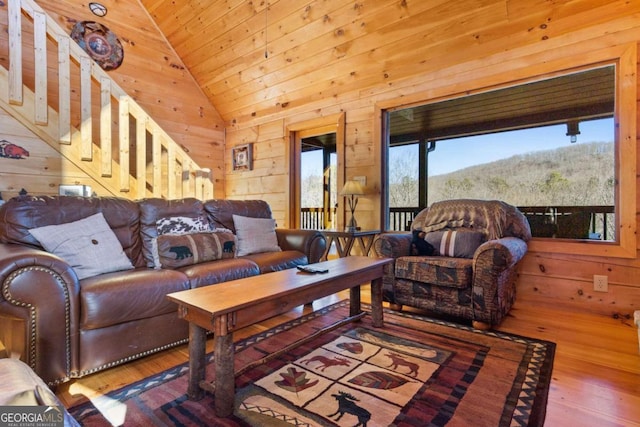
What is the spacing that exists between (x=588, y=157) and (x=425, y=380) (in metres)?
2.57

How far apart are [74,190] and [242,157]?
2.32 metres

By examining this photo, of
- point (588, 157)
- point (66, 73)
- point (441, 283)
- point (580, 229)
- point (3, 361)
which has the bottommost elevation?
point (441, 283)

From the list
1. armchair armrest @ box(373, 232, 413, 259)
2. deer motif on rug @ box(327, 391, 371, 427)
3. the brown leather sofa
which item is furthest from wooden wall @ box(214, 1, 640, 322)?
deer motif on rug @ box(327, 391, 371, 427)

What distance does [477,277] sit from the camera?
230 centimetres

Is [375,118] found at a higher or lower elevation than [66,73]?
lower

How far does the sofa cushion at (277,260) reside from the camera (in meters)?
2.56

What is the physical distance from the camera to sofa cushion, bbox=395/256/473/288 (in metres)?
2.37

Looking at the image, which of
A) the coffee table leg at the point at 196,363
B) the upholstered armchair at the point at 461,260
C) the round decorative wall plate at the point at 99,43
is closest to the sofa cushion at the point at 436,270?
the upholstered armchair at the point at 461,260

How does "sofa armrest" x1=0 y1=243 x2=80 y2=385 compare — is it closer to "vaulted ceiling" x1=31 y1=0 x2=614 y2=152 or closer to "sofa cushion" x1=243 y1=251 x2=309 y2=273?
"sofa cushion" x1=243 y1=251 x2=309 y2=273

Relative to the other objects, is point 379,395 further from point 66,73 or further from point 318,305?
point 66,73

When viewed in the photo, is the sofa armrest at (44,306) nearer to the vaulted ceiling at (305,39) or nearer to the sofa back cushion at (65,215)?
the sofa back cushion at (65,215)

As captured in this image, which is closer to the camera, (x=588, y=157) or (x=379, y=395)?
(x=379, y=395)

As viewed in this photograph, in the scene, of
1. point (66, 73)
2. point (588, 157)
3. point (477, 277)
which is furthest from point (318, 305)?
point (66, 73)

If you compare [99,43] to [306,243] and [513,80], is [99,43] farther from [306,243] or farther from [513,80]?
[513,80]
